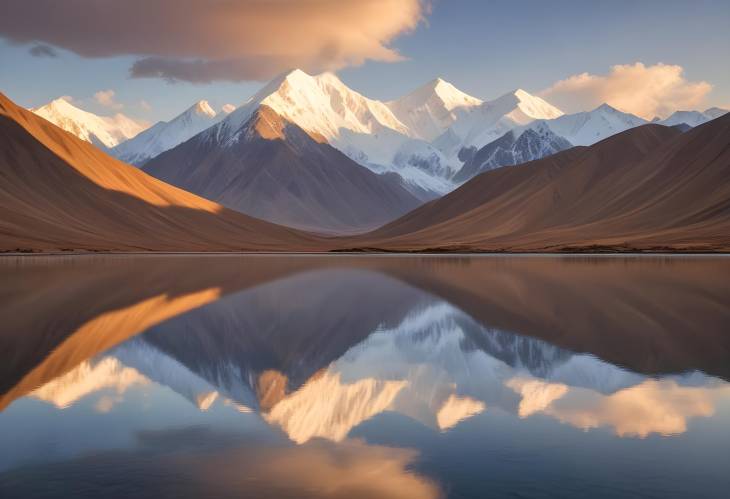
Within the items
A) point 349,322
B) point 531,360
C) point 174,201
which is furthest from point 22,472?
point 174,201

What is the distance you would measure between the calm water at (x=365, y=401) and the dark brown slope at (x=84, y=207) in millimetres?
110066

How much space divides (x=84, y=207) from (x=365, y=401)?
526ft

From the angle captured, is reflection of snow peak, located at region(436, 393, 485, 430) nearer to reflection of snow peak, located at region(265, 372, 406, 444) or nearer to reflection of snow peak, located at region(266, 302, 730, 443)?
reflection of snow peak, located at region(266, 302, 730, 443)

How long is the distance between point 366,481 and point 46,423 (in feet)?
23.6

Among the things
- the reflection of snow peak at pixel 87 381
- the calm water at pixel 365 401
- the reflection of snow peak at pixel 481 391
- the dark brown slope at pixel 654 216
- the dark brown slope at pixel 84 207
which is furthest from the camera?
the dark brown slope at pixel 654 216

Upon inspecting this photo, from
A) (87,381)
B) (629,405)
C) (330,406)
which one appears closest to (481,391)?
(629,405)

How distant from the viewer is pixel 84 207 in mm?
165875

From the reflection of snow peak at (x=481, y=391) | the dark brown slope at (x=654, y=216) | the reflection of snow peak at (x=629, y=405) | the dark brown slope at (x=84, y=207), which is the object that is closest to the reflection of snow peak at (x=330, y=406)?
the reflection of snow peak at (x=481, y=391)

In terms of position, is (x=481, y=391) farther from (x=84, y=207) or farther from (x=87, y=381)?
(x=84, y=207)

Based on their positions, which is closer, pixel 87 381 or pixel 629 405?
pixel 629 405

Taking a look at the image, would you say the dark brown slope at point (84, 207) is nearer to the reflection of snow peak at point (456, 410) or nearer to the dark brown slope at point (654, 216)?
the dark brown slope at point (654, 216)

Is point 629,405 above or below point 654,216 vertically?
below

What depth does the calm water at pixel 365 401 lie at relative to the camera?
39.4 feet

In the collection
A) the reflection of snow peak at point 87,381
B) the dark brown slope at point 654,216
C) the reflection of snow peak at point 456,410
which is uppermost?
the dark brown slope at point 654,216
